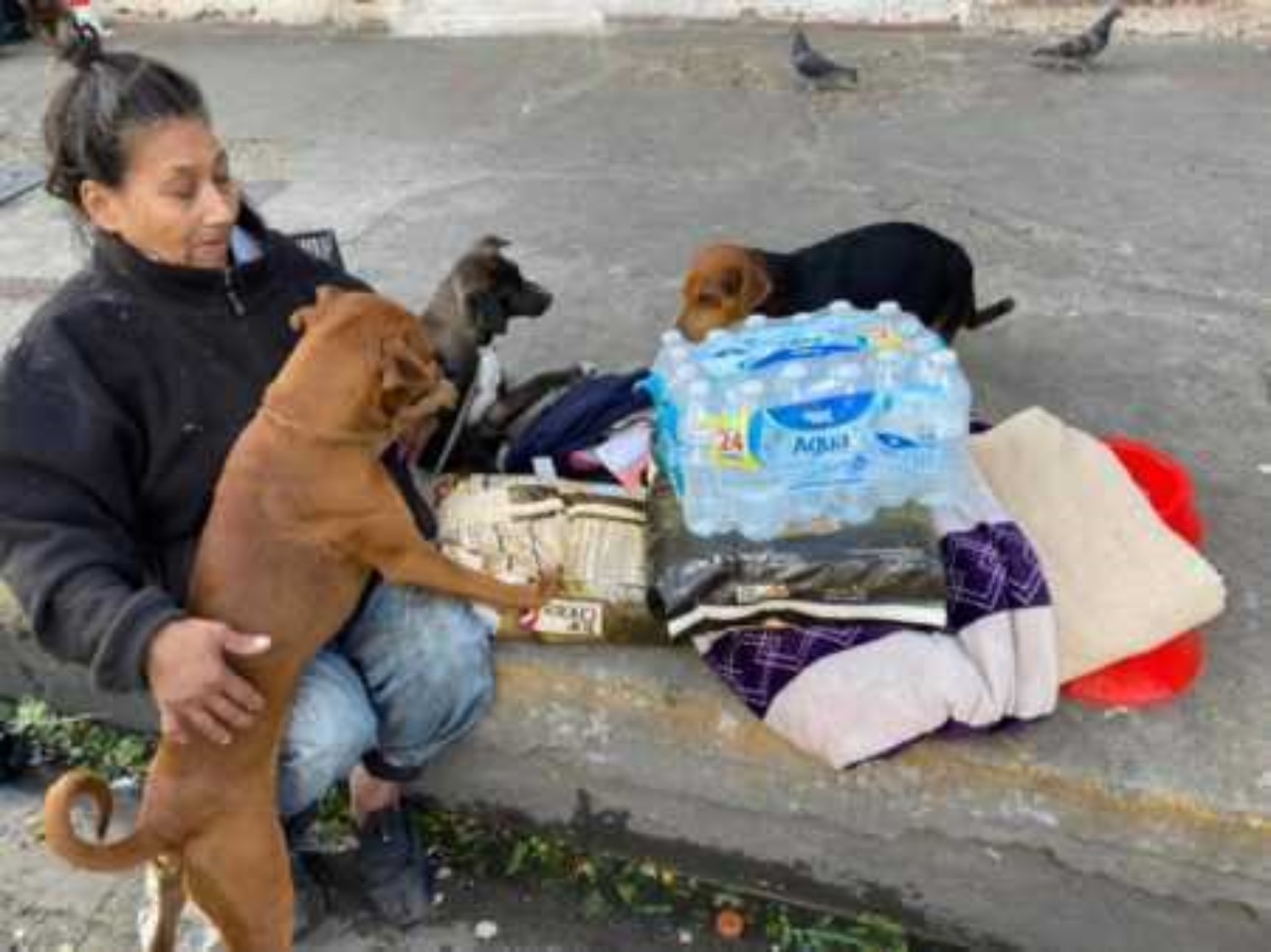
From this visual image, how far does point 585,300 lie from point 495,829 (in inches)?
76.7

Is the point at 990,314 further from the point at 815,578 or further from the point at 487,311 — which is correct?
the point at 815,578

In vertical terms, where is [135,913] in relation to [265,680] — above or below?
below

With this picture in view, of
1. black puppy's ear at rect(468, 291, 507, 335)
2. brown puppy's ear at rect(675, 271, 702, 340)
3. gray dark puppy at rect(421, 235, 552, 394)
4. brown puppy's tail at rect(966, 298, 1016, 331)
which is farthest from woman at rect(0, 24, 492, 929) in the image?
brown puppy's tail at rect(966, 298, 1016, 331)

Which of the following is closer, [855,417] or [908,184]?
[855,417]

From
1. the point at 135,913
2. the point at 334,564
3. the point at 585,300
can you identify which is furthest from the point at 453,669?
the point at 585,300

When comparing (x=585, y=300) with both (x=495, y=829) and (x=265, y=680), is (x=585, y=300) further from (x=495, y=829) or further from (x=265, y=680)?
(x=265, y=680)

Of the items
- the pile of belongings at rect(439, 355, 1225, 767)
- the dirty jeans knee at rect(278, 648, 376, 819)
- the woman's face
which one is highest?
the woman's face

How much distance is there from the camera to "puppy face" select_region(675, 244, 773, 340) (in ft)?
11.5

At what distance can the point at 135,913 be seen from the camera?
2.53 metres

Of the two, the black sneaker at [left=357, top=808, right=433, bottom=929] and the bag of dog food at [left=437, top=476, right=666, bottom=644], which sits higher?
the bag of dog food at [left=437, top=476, right=666, bottom=644]

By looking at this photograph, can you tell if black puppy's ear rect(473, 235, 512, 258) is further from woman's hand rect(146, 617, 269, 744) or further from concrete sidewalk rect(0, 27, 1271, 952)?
woman's hand rect(146, 617, 269, 744)

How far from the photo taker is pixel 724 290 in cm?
350

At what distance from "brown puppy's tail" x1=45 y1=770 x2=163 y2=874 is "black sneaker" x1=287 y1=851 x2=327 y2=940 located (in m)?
0.52

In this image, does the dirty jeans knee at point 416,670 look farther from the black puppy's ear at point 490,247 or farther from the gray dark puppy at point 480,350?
the black puppy's ear at point 490,247
